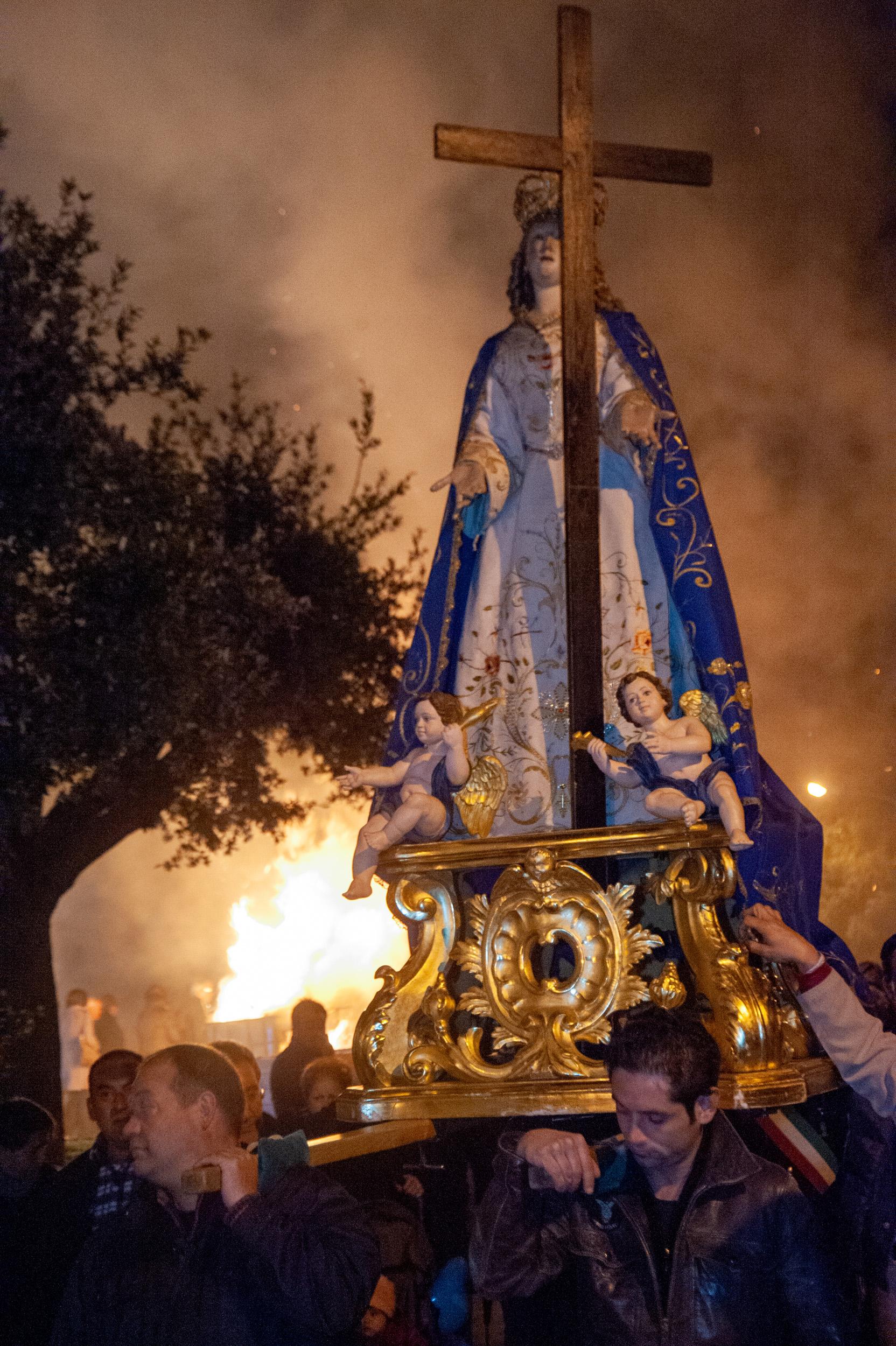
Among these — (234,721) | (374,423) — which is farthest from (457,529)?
(374,423)

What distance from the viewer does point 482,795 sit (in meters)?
4.61

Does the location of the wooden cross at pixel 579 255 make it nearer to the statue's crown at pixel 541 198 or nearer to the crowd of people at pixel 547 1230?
the statue's crown at pixel 541 198

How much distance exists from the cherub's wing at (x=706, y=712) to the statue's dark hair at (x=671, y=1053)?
1.59 meters

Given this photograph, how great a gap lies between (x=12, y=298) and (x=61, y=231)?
43.2 inches

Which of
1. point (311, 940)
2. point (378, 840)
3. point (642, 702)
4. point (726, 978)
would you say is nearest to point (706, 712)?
point (642, 702)

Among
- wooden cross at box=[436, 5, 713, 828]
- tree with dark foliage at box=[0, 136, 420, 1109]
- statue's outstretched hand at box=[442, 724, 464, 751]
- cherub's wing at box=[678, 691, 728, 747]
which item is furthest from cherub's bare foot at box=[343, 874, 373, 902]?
tree with dark foliage at box=[0, 136, 420, 1109]

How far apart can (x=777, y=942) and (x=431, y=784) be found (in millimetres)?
1314

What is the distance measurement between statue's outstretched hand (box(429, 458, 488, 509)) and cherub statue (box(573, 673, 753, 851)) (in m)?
1.08

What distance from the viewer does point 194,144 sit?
1069 centimetres

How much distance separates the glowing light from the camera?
1580cm

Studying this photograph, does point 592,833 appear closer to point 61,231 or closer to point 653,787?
point 653,787

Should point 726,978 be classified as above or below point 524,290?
below

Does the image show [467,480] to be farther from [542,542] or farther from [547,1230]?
[547,1230]

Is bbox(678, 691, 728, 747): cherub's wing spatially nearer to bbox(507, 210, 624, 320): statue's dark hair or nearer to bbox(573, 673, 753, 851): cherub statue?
bbox(573, 673, 753, 851): cherub statue
